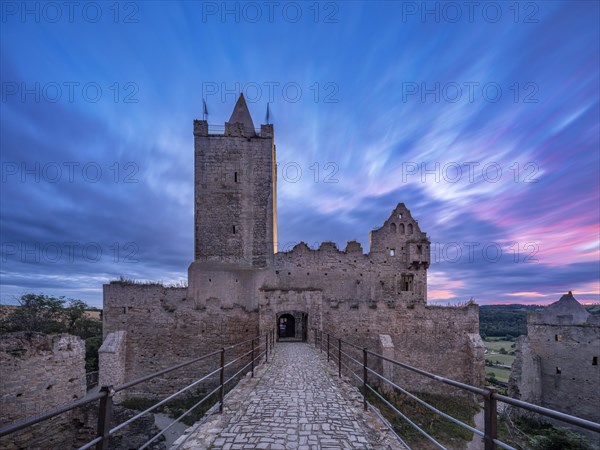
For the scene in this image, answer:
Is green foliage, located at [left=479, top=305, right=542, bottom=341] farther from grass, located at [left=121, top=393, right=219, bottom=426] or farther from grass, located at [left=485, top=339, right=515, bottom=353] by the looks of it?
grass, located at [left=121, top=393, right=219, bottom=426]

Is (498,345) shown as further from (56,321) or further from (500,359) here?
(56,321)

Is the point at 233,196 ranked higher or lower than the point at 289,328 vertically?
higher

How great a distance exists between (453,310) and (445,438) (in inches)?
288

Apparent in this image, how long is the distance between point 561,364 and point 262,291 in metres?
18.9

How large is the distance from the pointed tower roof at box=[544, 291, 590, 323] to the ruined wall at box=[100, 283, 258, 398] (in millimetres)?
20646

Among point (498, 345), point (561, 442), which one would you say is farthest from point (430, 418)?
point (498, 345)

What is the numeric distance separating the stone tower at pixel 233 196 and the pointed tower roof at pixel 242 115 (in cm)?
100

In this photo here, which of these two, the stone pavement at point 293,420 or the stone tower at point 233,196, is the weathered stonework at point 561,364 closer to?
the stone tower at point 233,196

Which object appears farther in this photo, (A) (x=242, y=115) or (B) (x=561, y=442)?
(A) (x=242, y=115)

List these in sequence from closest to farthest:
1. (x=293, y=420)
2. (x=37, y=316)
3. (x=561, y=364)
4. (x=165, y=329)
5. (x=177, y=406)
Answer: (x=293, y=420) → (x=177, y=406) → (x=165, y=329) → (x=561, y=364) → (x=37, y=316)

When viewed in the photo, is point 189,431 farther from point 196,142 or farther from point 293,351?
point 196,142

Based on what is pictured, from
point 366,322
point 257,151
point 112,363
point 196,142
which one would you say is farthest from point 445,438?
point 196,142

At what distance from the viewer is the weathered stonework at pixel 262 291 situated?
1908 centimetres

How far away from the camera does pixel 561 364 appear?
20812 mm
